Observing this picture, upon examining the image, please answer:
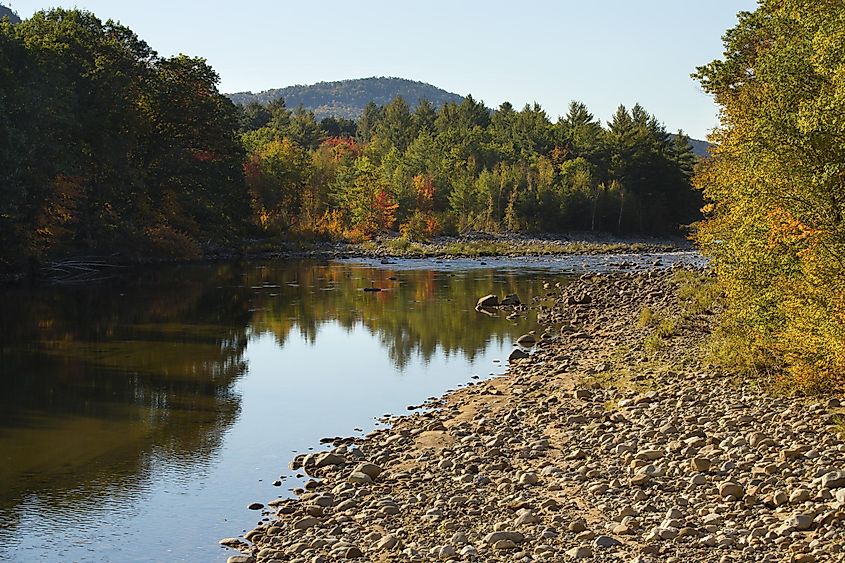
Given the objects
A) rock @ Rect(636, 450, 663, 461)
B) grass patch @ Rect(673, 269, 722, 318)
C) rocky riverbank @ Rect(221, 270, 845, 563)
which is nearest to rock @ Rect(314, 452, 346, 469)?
rocky riverbank @ Rect(221, 270, 845, 563)

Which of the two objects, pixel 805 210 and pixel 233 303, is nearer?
pixel 805 210

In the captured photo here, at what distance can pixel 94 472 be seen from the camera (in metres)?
16.1

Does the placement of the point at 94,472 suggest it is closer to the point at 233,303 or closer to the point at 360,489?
the point at 360,489

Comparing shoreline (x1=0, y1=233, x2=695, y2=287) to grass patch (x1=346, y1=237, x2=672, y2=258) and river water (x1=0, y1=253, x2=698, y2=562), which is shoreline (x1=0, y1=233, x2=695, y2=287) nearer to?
grass patch (x1=346, y1=237, x2=672, y2=258)

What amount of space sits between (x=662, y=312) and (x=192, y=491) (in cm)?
2184

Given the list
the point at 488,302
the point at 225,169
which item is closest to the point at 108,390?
the point at 488,302

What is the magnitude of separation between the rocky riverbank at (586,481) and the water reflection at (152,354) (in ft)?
7.80

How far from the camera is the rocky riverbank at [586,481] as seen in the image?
10.5 meters

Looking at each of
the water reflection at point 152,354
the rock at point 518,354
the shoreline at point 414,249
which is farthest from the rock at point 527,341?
the shoreline at point 414,249

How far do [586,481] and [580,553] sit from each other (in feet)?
9.92

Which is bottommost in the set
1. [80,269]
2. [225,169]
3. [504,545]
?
[504,545]

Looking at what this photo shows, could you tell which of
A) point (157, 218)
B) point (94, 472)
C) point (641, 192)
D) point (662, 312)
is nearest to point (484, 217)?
point (641, 192)

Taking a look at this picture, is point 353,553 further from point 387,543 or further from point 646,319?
point 646,319

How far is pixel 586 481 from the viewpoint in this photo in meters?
13.3
